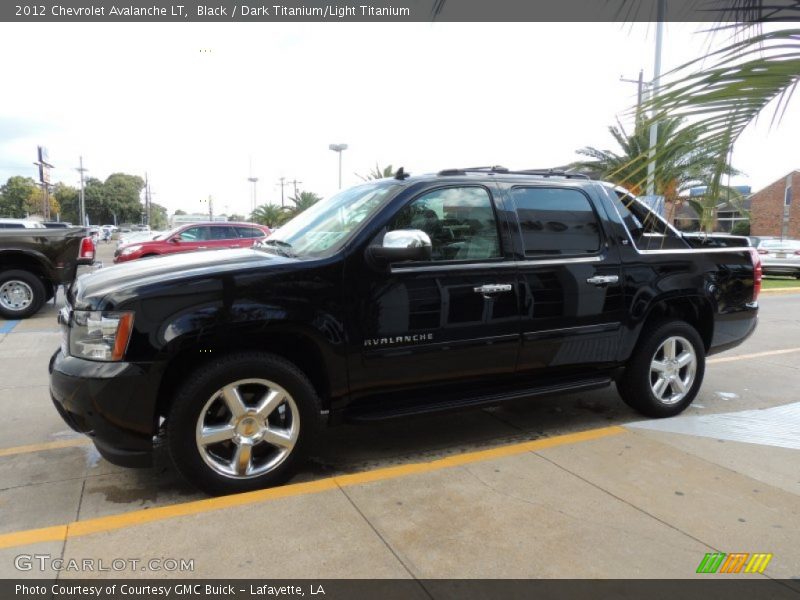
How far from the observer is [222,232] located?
51.8ft

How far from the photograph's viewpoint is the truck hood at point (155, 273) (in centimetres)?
309

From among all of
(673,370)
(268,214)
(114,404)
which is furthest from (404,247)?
(268,214)

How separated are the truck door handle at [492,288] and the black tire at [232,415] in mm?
1206

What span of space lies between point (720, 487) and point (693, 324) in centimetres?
178

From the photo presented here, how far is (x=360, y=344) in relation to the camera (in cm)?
349

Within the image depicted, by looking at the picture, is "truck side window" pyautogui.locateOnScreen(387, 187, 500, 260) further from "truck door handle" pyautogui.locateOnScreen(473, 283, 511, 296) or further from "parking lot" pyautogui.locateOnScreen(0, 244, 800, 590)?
"parking lot" pyautogui.locateOnScreen(0, 244, 800, 590)

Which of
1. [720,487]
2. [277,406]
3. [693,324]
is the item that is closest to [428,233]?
[277,406]

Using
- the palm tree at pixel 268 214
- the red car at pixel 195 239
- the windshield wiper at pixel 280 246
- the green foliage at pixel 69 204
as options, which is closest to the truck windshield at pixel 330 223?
the windshield wiper at pixel 280 246

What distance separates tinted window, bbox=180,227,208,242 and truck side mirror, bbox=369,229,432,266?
518 inches

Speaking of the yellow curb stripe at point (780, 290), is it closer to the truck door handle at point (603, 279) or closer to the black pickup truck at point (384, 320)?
the black pickup truck at point (384, 320)

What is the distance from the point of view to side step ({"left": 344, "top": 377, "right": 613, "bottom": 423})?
3.57 m

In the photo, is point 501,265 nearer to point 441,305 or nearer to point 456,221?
point 456,221

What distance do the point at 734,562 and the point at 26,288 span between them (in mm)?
9688
